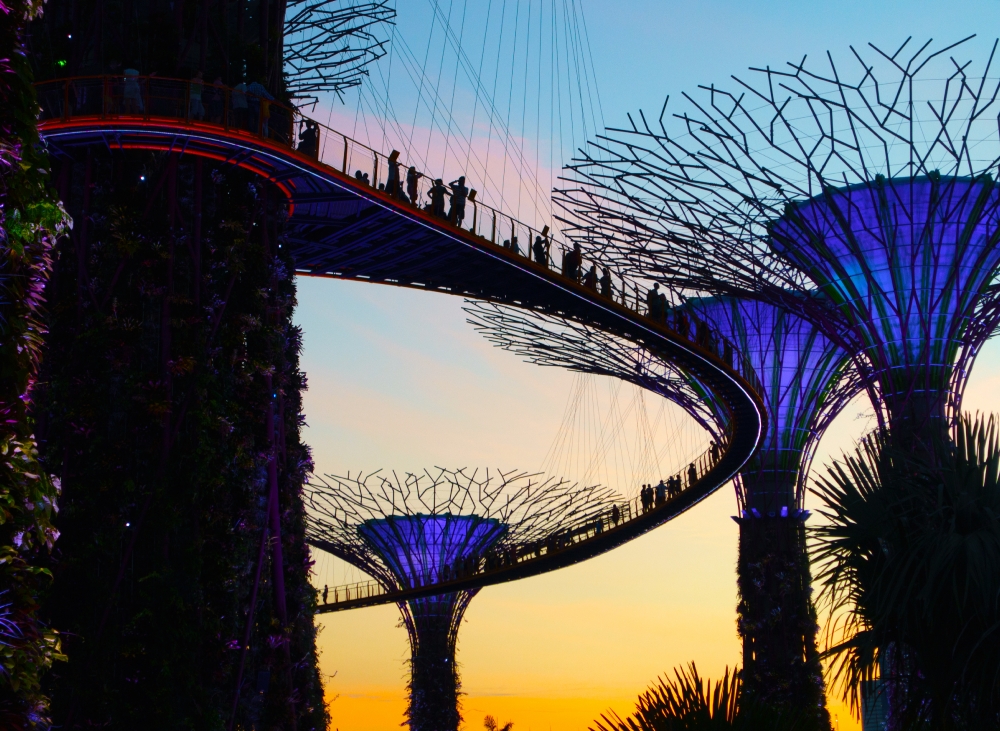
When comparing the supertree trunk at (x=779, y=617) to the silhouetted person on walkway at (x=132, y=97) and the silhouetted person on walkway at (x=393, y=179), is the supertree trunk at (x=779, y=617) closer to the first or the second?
Answer: the silhouetted person on walkway at (x=393, y=179)

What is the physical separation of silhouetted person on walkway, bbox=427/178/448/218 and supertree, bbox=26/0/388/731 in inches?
133

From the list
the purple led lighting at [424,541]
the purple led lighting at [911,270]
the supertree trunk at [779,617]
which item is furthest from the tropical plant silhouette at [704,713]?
the purple led lighting at [424,541]

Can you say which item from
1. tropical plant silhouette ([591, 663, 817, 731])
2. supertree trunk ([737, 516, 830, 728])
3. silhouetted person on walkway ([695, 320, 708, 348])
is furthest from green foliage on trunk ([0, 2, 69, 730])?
supertree trunk ([737, 516, 830, 728])

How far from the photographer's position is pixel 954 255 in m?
24.9

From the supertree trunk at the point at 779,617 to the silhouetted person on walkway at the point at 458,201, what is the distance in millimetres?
15919

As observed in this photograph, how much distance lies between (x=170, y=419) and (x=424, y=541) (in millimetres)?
28648

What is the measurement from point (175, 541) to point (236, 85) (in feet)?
22.5

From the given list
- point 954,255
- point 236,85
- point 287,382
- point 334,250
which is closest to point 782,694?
point 954,255

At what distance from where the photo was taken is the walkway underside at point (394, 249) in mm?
16641

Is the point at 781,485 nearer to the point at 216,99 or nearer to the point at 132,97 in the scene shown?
the point at 216,99

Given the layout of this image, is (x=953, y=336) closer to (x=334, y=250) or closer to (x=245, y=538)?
(x=334, y=250)

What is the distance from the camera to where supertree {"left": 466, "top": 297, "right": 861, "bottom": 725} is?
3272 centimetres

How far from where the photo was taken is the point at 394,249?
72.3ft

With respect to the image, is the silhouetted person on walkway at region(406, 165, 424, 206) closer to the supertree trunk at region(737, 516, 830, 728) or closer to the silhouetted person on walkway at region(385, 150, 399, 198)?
the silhouetted person on walkway at region(385, 150, 399, 198)
